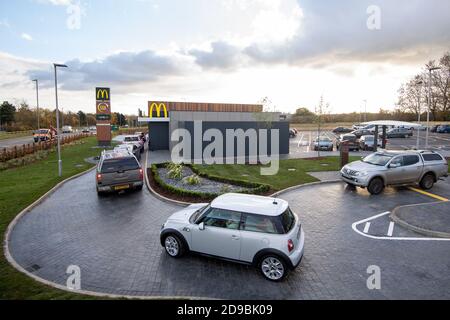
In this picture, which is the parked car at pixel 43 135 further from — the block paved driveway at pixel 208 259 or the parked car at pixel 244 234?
the parked car at pixel 244 234

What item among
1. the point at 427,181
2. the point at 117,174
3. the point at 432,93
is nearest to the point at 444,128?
the point at 432,93

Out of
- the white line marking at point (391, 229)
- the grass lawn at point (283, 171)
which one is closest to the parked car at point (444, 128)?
the grass lawn at point (283, 171)

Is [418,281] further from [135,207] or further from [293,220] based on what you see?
[135,207]

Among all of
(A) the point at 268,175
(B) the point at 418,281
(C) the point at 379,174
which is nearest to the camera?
(B) the point at 418,281

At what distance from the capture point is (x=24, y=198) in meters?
11.8

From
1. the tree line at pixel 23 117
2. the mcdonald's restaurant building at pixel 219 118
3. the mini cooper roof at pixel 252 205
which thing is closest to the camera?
the mini cooper roof at pixel 252 205

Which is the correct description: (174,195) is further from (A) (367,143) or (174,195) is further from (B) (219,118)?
(A) (367,143)

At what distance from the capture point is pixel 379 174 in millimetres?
12578

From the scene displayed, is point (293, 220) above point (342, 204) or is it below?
above

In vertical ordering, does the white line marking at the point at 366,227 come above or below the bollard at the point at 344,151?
below

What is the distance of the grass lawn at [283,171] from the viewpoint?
582 inches
